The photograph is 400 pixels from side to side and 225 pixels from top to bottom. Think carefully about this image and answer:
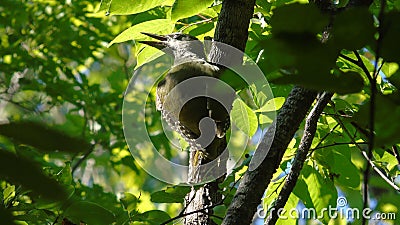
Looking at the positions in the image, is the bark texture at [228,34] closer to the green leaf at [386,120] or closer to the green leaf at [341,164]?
the green leaf at [341,164]

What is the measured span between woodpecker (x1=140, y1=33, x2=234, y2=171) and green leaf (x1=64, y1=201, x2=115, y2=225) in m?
0.50

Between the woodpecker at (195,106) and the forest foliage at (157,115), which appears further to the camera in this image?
the woodpecker at (195,106)

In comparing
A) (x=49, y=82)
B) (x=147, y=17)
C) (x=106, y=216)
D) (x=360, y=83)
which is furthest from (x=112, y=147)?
(x=360, y=83)

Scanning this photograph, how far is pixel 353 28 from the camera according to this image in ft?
2.16

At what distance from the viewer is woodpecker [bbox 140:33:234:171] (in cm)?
192

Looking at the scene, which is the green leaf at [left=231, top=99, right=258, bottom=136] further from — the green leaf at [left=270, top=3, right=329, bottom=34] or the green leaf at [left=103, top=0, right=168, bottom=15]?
the green leaf at [left=270, top=3, right=329, bottom=34]

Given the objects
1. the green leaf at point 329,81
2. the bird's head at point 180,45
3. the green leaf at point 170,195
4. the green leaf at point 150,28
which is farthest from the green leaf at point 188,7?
the green leaf at point 329,81

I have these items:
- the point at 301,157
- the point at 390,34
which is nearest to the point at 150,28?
the point at 301,157

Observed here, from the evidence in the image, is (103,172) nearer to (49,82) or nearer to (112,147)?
(112,147)

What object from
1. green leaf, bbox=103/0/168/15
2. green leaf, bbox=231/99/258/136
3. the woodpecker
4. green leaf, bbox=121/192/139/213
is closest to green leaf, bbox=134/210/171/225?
green leaf, bbox=121/192/139/213

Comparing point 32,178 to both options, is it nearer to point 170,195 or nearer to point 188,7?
point 170,195

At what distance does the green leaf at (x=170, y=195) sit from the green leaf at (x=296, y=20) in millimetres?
1066

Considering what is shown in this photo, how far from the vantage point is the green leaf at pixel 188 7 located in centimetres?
180

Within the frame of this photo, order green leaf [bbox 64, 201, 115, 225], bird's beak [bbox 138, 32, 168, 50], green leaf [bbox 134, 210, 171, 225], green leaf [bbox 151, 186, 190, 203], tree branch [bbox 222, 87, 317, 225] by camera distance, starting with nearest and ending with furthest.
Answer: tree branch [bbox 222, 87, 317, 225] → green leaf [bbox 64, 201, 115, 225] → green leaf [bbox 151, 186, 190, 203] → green leaf [bbox 134, 210, 171, 225] → bird's beak [bbox 138, 32, 168, 50]
